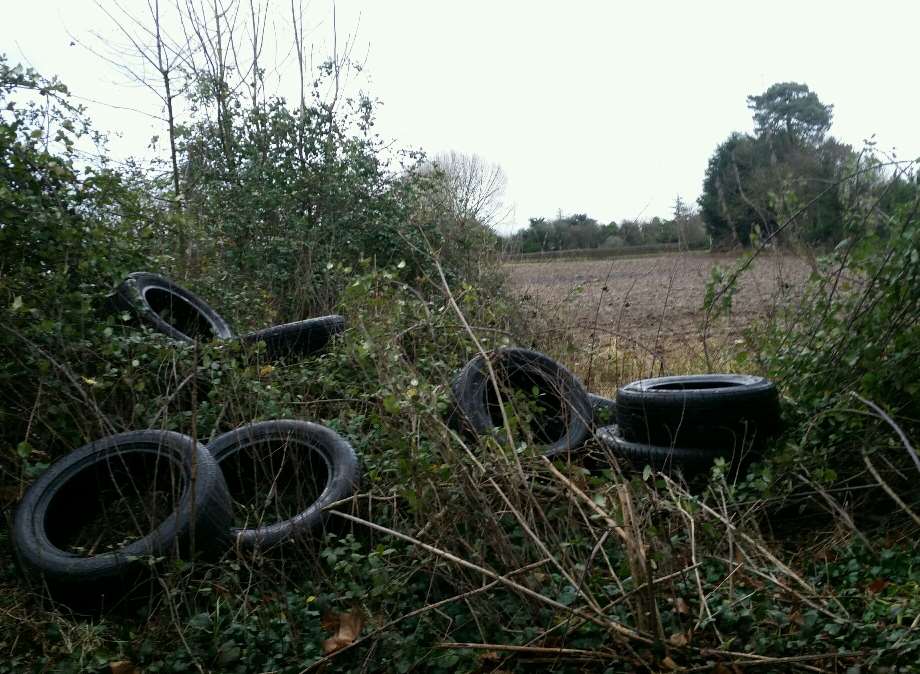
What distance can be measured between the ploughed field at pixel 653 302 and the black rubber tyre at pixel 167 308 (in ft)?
9.70

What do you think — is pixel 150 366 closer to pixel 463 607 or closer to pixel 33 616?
pixel 33 616

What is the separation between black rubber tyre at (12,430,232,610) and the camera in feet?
12.6

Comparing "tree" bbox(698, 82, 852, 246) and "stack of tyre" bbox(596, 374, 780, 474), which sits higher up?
"tree" bbox(698, 82, 852, 246)

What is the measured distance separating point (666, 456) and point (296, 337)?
3.54 metres

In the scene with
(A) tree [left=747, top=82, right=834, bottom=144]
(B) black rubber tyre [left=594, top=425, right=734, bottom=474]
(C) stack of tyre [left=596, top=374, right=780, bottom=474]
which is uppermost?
(A) tree [left=747, top=82, right=834, bottom=144]

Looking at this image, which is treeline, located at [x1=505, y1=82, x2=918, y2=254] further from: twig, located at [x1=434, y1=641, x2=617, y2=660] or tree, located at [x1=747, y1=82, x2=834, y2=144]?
tree, located at [x1=747, y1=82, x2=834, y2=144]

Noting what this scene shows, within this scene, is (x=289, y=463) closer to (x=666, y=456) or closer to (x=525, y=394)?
(x=525, y=394)

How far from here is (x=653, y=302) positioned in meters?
14.5

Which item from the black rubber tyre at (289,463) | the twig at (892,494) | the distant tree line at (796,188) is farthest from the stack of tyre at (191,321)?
the twig at (892,494)

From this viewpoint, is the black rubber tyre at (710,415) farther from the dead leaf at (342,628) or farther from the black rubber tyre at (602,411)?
the dead leaf at (342,628)

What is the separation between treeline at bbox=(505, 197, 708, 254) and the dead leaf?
4153mm

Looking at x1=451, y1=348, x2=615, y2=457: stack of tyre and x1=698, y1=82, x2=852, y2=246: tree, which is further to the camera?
x1=698, y1=82, x2=852, y2=246: tree

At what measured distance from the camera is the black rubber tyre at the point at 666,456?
15.3 feet

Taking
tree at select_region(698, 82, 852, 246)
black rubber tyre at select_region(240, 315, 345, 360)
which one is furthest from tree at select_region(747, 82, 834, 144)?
black rubber tyre at select_region(240, 315, 345, 360)
